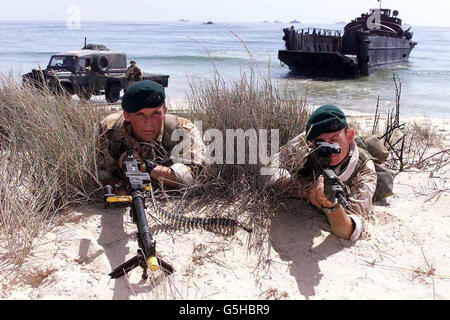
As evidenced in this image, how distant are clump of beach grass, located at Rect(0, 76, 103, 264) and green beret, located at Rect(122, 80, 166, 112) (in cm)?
39

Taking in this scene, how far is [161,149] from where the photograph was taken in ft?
11.3

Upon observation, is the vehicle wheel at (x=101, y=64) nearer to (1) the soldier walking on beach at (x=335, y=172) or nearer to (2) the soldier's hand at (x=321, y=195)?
(1) the soldier walking on beach at (x=335, y=172)

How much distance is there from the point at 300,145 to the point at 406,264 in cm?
99

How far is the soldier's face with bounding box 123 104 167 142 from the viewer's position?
→ 3.15 metres

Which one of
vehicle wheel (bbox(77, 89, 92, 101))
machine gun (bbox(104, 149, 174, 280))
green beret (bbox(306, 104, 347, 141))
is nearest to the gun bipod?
machine gun (bbox(104, 149, 174, 280))

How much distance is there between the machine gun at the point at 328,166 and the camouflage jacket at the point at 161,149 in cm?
87

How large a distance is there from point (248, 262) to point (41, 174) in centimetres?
154

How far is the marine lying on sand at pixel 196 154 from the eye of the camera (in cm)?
287

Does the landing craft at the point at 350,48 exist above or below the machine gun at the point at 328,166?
above

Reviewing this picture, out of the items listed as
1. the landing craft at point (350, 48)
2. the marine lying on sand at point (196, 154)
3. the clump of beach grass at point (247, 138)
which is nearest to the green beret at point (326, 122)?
the marine lying on sand at point (196, 154)

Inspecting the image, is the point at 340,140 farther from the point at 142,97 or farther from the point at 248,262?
the point at 142,97

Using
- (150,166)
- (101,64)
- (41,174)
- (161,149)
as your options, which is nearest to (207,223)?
(150,166)

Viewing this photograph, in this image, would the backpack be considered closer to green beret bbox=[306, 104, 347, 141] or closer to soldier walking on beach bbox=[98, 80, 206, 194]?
green beret bbox=[306, 104, 347, 141]
